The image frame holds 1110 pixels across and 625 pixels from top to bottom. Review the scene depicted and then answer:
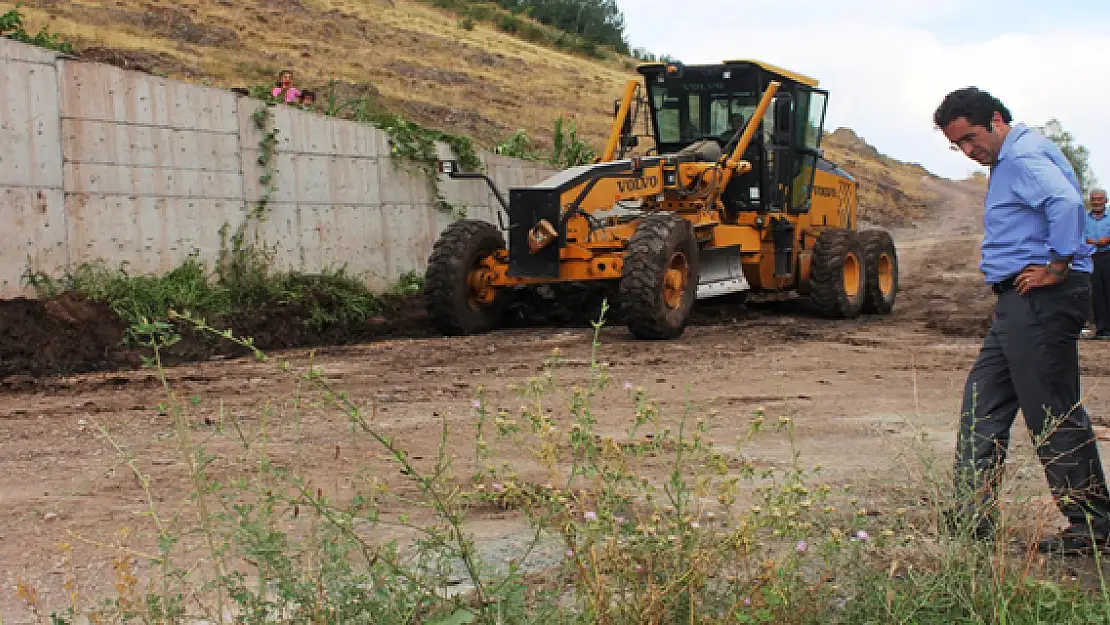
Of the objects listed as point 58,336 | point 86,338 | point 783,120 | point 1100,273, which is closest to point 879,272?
point 783,120

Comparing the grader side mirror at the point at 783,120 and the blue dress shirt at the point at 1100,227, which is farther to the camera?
the grader side mirror at the point at 783,120

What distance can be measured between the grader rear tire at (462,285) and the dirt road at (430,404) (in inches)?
13.8

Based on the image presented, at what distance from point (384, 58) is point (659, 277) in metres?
28.4

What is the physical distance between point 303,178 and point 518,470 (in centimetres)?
930

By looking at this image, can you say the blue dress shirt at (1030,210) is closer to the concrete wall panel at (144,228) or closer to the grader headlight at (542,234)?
the grader headlight at (542,234)

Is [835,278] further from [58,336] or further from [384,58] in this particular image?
[384,58]

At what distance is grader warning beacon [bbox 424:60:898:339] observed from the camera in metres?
12.0

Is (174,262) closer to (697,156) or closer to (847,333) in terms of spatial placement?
(697,156)

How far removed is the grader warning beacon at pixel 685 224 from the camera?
12.0 meters

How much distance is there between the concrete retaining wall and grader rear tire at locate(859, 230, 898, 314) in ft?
19.3

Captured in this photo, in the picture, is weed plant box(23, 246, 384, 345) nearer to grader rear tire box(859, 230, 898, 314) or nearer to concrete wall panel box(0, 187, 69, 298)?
concrete wall panel box(0, 187, 69, 298)

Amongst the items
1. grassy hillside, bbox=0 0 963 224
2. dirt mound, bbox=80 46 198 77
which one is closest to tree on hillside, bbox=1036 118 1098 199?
grassy hillside, bbox=0 0 963 224

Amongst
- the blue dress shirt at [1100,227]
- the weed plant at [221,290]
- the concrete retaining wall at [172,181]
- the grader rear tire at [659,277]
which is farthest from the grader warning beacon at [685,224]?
the blue dress shirt at [1100,227]

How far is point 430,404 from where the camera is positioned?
8.16 metres
